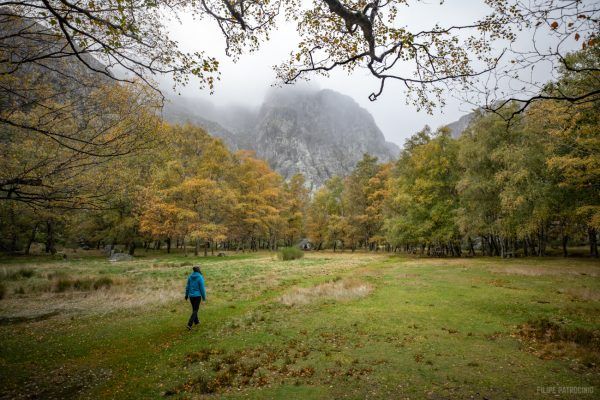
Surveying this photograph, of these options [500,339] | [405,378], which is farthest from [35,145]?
[500,339]

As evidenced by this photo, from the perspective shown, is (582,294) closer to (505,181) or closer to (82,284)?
(505,181)

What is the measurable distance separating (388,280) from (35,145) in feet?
68.3

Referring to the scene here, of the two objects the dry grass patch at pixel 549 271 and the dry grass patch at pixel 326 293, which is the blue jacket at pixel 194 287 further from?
the dry grass patch at pixel 549 271

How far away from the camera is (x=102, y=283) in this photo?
62.2 feet

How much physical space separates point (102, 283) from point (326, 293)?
14.4 meters

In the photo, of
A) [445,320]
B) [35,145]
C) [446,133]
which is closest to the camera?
[445,320]

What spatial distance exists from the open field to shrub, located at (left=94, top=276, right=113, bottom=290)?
1.16 meters

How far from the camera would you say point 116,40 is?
239 inches

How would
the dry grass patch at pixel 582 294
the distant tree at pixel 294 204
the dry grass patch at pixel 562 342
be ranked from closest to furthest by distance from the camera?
the dry grass patch at pixel 562 342
the dry grass patch at pixel 582 294
the distant tree at pixel 294 204

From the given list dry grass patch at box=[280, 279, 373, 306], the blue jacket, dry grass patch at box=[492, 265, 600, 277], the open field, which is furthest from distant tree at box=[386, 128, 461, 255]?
the blue jacket

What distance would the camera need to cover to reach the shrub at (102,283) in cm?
1817

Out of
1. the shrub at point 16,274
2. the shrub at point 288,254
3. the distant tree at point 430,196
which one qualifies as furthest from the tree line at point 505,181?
the shrub at point 16,274

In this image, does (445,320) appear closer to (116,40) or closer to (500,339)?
(500,339)

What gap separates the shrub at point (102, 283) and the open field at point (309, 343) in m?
1.16
